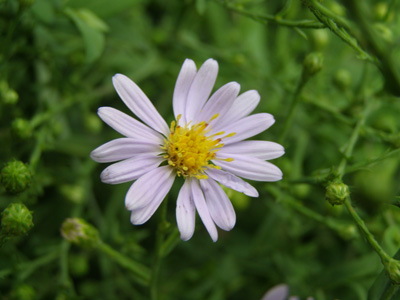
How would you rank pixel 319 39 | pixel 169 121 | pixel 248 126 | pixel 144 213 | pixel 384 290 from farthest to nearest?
pixel 319 39 → pixel 169 121 → pixel 248 126 → pixel 384 290 → pixel 144 213

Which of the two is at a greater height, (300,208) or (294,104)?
(294,104)

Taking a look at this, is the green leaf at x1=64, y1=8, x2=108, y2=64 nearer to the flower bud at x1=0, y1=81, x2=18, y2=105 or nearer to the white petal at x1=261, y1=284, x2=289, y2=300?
the flower bud at x1=0, y1=81, x2=18, y2=105

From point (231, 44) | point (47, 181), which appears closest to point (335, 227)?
point (47, 181)

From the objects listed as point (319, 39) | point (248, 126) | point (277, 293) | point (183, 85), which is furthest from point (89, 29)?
point (277, 293)

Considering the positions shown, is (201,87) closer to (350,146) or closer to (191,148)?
(191,148)

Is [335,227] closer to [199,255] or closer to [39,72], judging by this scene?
[199,255]

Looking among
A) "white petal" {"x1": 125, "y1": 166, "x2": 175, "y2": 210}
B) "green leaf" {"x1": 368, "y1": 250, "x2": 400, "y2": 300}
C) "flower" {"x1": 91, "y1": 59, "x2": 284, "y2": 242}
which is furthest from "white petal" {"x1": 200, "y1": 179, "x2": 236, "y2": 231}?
"green leaf" {"x1": 368, "y1": 250, "x2": 400, "y2": 300}
